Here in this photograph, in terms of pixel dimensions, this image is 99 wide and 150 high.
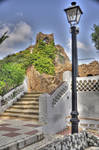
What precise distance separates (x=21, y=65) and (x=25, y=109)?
259 inches

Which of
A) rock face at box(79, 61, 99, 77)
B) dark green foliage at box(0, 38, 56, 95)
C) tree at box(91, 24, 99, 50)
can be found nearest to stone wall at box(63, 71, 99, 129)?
dark green foliage at box(0, 38, 56, 95)

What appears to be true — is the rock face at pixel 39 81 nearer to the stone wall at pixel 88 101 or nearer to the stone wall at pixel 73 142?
the stone wall at pixel 88 101

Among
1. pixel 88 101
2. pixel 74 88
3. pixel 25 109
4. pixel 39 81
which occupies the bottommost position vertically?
pixel 25 109

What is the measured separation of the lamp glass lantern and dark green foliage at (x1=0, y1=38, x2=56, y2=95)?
328 centimetres

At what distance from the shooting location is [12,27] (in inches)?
1533

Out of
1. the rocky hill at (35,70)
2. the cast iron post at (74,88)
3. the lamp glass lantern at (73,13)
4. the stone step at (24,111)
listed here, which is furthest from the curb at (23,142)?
the rocky hill at (35,70)

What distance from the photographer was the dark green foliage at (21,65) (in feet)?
30.6

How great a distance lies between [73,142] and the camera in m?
2.94

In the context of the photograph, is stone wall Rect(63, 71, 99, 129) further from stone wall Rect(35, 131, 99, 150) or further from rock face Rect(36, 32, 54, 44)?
rock face Rect(36, 32, 54, 44)

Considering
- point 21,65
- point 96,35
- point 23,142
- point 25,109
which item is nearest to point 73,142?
point 23,142

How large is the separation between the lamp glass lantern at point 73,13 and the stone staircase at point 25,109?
4066mm

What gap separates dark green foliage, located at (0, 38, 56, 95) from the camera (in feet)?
30.6

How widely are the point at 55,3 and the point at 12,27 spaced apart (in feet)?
37.5

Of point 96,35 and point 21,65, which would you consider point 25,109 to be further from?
point 96,35
